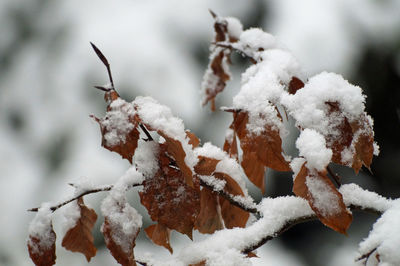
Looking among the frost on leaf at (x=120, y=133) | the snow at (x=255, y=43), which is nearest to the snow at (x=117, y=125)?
the frost on leaf at (x=120, y=133)

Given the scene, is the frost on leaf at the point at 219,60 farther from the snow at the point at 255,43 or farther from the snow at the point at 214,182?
the snow at the point at 214,182

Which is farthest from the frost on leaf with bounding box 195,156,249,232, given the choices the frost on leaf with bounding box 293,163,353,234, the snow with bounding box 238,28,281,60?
the snow with bounding box 238,28,281,60

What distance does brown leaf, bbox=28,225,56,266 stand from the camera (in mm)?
494

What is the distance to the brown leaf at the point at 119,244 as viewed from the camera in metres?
0.44

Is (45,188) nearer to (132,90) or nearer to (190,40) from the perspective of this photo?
(132,90)

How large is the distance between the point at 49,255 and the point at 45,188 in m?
1.60

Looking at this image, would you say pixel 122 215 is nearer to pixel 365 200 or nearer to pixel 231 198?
pixel 231 198

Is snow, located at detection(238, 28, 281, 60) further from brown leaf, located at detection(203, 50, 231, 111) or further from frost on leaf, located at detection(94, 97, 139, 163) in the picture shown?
frost on leaf, located at detection(94, 97, 139, 163)

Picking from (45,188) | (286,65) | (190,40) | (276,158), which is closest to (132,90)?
(190,40)

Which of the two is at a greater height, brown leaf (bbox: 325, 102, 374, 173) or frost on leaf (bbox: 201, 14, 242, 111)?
frost on leaf (bbox: 201, 14, 242, 111)

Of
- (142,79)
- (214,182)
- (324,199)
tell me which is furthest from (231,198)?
(142,79)

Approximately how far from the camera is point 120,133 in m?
0.40

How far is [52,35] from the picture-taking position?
2.28m

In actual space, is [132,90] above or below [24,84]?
above
